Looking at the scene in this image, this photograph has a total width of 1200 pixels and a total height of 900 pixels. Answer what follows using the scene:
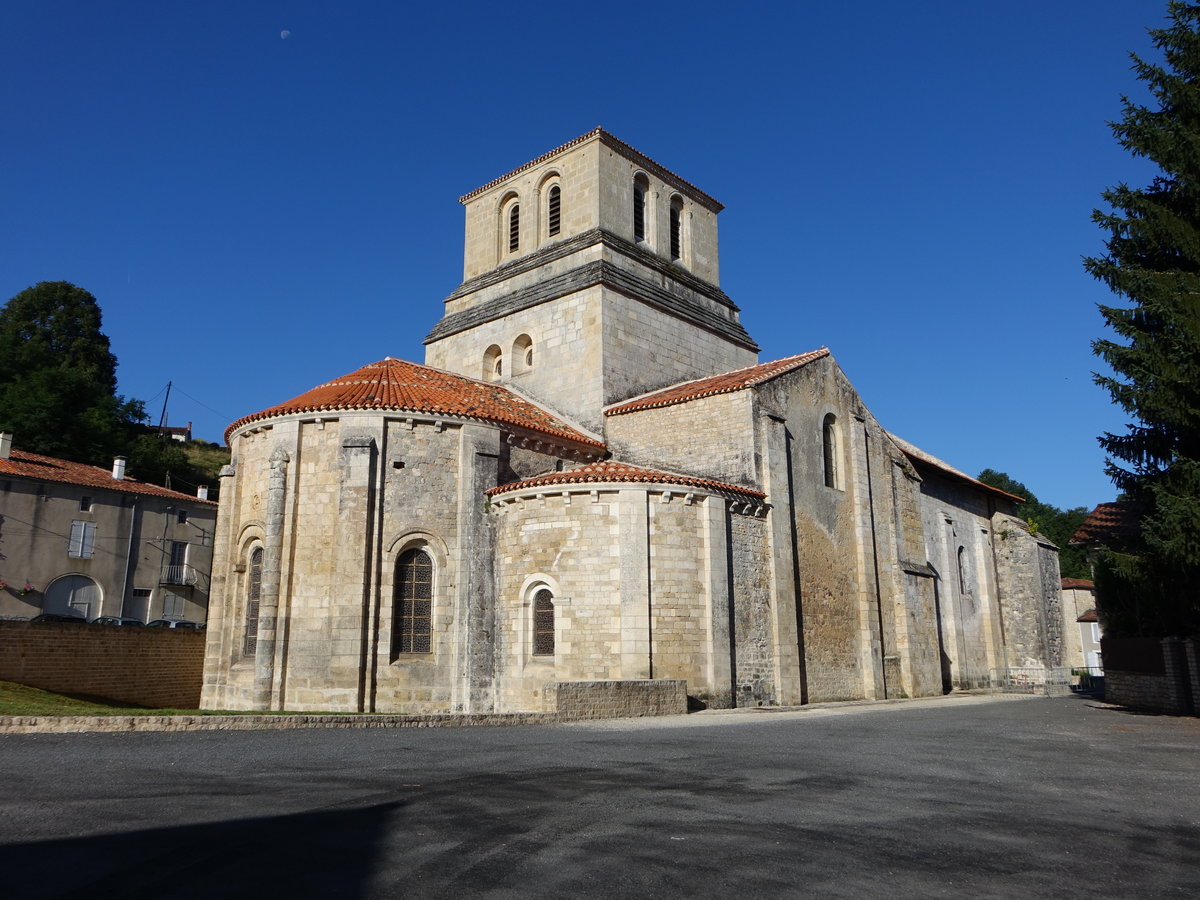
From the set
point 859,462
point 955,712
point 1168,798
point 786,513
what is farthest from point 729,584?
point 1168,798

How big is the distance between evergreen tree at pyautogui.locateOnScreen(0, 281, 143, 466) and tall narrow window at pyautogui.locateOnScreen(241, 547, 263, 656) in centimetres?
2973

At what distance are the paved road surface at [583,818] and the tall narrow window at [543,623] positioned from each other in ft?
22.3

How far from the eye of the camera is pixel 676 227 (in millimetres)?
29312

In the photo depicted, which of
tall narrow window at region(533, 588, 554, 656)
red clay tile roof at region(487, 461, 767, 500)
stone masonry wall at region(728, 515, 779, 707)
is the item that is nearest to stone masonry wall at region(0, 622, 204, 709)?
red clay tile roof at region(487, 461, 767, 500)

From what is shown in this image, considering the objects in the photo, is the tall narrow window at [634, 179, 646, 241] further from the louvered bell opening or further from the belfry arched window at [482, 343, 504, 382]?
the belfry arched window at [482, 343, 504, 382]

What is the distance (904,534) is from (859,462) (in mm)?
3178

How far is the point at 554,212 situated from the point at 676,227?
4389 millimetres

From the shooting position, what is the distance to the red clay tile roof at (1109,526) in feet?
66.6

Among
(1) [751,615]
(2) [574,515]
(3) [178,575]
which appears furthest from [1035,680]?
(3) [178,575]

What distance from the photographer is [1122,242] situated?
16.4 meters

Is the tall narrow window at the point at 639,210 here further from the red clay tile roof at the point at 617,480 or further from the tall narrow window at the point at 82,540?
the tall narrow window at the point at 82,540

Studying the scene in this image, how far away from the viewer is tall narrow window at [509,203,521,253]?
93.0 ft

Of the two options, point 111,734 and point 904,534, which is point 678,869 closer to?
point 111,734

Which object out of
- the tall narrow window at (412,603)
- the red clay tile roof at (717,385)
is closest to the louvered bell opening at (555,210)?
the red clay tile roof at (717,385)
